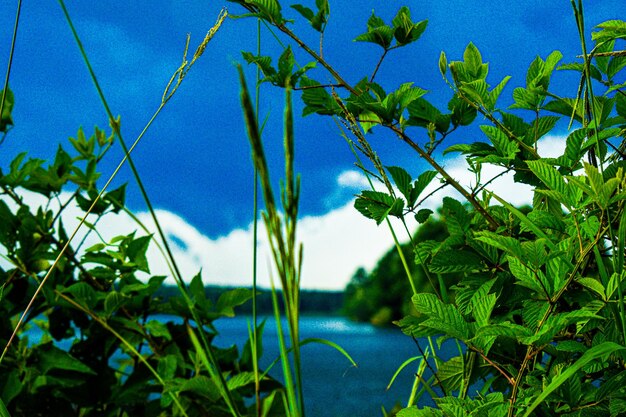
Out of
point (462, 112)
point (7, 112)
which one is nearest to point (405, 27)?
point (462, 112)

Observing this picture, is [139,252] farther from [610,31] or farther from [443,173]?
[610,31]

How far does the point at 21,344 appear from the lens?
185 centimetres

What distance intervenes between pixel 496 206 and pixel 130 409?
48.1 inches

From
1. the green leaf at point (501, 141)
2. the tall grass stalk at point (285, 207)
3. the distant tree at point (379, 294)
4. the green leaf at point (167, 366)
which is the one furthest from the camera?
Result: the distant tree at point (379, 294)

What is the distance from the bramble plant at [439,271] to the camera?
79cm

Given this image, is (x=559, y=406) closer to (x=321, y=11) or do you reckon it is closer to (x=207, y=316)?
(x=321, y=11)

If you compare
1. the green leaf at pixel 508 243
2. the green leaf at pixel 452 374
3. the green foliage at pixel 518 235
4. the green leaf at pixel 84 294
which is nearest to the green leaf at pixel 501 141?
the green foliage at pixel 518 235

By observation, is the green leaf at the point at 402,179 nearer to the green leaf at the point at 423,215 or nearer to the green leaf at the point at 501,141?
the green leaf at the point at 423,215

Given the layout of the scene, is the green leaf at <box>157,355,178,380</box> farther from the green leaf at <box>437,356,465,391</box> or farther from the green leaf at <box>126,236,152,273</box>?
the green leaf at <box>437,356,465,391</box>

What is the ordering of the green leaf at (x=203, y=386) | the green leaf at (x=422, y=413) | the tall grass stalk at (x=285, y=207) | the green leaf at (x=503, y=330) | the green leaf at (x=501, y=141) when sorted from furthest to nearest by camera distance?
1. the green leaf at (x=203, y=386)
2. the green leaf at (x=501, y=141)
3. the green leaf at (x=422, y=413)
4. the green leaf at (x=503, y=330)
5. the tall grass stalk at (x=285, y=207)

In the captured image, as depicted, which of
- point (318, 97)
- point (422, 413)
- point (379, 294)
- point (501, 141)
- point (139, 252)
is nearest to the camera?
point (422, 413)

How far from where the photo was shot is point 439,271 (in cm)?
95

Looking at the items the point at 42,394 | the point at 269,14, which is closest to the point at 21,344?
the point at 42,394

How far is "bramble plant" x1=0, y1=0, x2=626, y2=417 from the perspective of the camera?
79 centimetres
